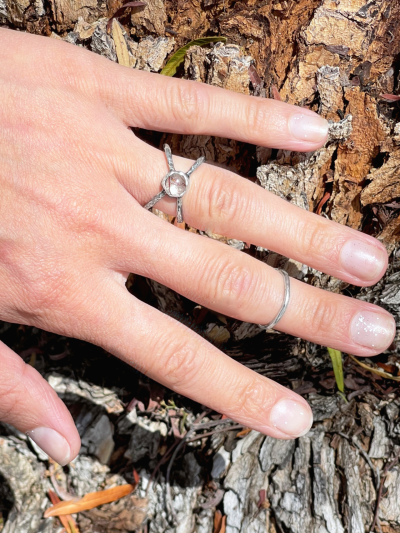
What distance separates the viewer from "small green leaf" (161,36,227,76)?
1624mm

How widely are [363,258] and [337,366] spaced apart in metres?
0.61

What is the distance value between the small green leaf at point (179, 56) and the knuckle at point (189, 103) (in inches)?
7.2

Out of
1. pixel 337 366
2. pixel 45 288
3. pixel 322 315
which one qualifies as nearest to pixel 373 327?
pixel 322 315

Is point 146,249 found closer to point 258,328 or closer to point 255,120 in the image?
point 255,120

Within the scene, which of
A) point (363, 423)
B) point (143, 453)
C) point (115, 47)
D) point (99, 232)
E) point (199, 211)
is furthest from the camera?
point (143, 453)

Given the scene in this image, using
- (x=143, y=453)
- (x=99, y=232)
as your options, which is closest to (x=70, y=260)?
(x=99, y=232)

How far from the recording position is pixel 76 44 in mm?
1791

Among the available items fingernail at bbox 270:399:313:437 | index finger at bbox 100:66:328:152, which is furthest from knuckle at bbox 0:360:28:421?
index finger at bbox 100:66:328:152

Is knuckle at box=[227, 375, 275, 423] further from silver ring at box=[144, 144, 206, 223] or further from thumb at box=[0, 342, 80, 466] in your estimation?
silver ring at box=[144, 144, 206, 223]

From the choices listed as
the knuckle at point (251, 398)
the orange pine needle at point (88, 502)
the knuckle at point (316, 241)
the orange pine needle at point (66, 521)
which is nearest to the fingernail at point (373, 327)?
the knuckle at point (316, 241)

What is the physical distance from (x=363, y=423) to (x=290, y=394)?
0.68 metres

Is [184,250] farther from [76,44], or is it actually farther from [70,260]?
[76,44]

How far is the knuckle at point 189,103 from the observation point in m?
1.55

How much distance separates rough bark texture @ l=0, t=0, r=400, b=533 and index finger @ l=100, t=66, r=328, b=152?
4.5 inches
